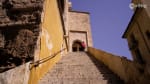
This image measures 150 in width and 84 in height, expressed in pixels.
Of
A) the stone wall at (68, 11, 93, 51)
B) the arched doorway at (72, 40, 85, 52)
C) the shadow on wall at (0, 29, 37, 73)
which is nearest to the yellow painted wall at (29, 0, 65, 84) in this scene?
the shadow on wall at (0, 29, 37, 73)

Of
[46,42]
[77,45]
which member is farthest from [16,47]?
[77,45]

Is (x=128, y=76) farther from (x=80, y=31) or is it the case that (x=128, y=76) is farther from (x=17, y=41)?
(x=80, y=31)

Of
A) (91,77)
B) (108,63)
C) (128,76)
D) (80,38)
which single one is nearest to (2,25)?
(91,77)

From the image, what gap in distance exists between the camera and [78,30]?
2189 cm

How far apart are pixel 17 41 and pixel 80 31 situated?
65.2 feet

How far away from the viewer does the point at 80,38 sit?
69.4 feet

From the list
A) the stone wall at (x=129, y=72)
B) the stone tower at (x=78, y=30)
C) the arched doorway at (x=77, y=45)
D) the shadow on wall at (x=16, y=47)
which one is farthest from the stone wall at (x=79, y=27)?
the shadow on wall at (x=16, y=47)

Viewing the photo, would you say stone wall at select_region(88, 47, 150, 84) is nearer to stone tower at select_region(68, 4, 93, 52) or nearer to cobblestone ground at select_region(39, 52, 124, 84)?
cobblestone ground at select_region(39, 52, 124, 84)

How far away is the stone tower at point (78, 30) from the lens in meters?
20.7

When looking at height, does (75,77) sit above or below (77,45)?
above

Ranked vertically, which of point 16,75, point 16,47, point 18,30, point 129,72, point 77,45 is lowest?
point 77,45

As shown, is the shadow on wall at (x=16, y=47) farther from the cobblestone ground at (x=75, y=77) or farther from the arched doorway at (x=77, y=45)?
the arched doorway at (x=77, y=45)

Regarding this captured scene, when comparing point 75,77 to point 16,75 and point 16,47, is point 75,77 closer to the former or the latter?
point 16,47

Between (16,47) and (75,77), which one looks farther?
(75,77)
